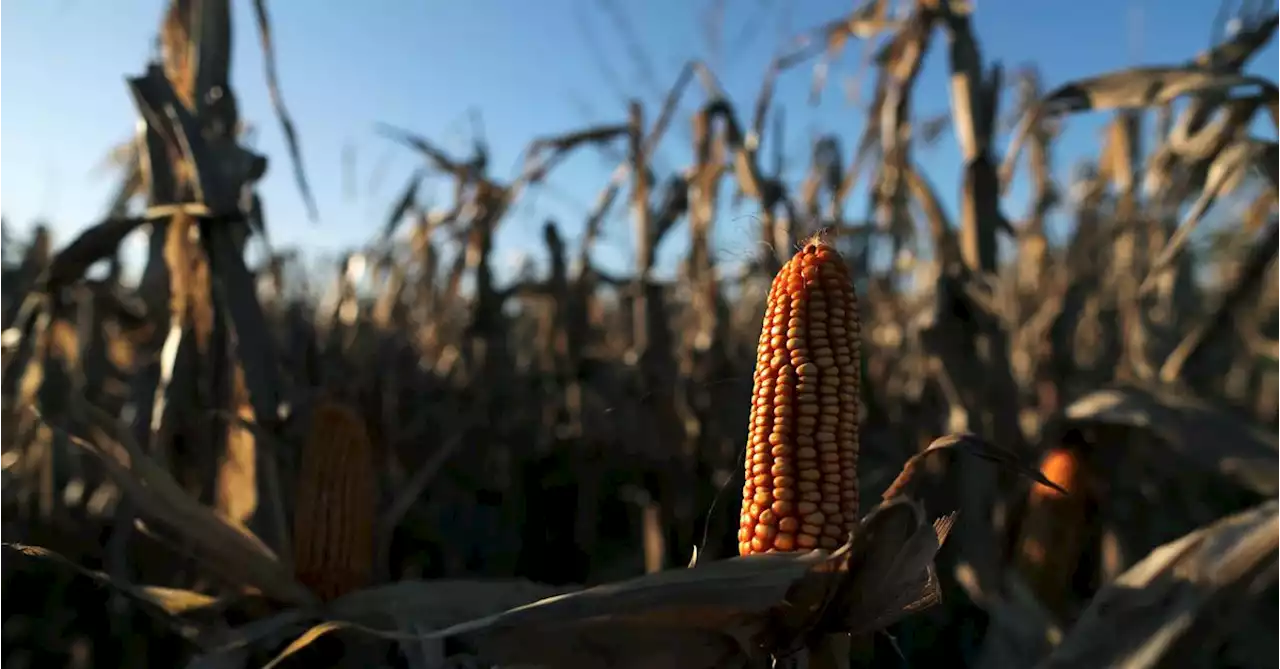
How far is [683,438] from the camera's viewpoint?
4145 mm

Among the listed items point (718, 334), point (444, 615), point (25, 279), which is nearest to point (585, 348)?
point (718, 334)

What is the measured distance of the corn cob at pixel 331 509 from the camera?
201 cm

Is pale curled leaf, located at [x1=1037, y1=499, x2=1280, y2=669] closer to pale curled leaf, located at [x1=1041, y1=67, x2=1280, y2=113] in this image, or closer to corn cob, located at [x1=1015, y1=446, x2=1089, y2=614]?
corn cob, located at [x1=1015, y1=446, x2=1089, y2=614]

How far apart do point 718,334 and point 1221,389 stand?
330cm

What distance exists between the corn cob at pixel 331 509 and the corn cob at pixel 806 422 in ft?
3.36

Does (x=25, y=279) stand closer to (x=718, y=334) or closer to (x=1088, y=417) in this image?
(x=718, y=334)

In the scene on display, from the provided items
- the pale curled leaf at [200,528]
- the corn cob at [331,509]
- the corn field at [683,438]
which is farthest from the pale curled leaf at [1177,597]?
the pale curled leaf at [200,528]

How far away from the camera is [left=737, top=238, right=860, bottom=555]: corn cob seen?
1.35m

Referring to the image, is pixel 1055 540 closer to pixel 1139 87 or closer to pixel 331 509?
pixel 1139 87

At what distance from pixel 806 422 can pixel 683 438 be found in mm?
2820

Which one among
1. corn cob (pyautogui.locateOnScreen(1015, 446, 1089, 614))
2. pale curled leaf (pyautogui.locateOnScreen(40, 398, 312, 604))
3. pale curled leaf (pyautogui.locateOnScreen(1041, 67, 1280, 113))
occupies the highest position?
pale curled leaf (pyautogui.locateOnScreen(1041, 67, 1280, 113))

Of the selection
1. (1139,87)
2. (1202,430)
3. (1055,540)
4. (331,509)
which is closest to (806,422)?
(331,509)

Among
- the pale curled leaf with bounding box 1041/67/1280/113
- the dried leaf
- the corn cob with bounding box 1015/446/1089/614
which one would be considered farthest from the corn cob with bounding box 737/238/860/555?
the pale curled leaf with bounding box 1041/67/1280/113

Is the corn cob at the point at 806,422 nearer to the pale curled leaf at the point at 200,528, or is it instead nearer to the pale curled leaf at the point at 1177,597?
the pale curled leaf at the point at 1177,597
